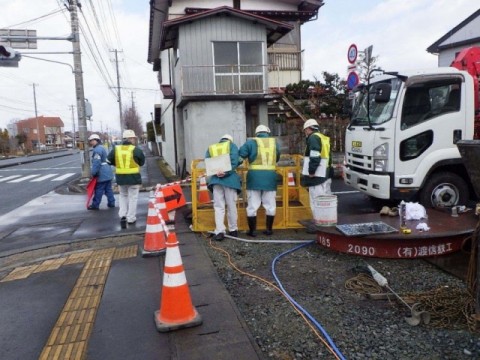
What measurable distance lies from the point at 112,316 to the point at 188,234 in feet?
10.2

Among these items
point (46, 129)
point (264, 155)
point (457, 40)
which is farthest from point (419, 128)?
point (46, 129)

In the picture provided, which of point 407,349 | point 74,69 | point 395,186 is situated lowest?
point 407,349

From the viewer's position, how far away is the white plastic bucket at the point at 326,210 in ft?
19.1

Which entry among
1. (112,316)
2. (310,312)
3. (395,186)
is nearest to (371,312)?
(310,312)

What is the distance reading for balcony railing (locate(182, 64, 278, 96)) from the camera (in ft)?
50.9

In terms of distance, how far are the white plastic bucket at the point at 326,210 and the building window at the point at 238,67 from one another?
35.8 ft

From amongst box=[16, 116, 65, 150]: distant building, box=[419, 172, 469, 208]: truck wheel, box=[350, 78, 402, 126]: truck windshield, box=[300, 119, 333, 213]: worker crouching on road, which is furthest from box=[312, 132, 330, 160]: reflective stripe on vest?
box=[16, 116, 65, 150]: distant building

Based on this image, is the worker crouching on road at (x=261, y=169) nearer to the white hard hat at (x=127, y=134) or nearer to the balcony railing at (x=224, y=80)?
the white hard hat at (x=127, y=134)

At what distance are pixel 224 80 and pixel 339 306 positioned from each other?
1330cm

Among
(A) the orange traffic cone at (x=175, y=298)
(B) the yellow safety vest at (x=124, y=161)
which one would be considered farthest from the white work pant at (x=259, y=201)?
(A) the orange traffic cone at (x=175, y=298)

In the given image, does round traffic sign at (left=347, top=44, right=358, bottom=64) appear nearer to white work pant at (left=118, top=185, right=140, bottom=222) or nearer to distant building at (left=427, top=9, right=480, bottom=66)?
white work pant at (left=118, top=185, right=140, bottom=222)

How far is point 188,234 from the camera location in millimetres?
6961

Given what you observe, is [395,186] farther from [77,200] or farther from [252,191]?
[77,200]

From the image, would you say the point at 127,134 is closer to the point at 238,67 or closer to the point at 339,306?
the point at 339,306
